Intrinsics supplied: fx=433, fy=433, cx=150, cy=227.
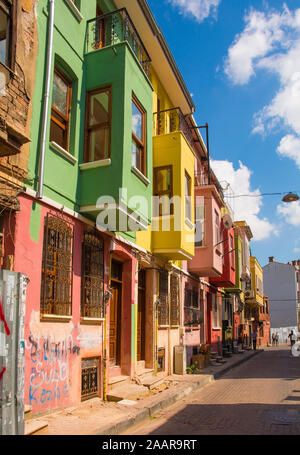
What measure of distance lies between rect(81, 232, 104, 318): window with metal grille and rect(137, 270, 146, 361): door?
11.8ft

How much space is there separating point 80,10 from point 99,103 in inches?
84.3

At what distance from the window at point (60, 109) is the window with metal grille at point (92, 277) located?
2146 millimetres

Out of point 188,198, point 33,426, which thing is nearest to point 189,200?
point 188,198

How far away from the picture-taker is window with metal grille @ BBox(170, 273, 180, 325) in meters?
15.9

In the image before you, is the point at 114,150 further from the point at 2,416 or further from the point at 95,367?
the point at 2,416

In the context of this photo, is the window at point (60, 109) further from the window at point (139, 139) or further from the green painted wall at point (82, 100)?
the window at point (139, 139)

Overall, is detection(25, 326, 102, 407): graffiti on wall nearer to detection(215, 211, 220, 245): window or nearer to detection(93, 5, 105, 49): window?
detection(93, 5, 105, 49): window

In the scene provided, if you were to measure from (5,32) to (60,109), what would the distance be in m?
2.36

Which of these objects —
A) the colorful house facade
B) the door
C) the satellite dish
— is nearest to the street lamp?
the satellite dish

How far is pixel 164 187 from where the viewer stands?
46.8 feet

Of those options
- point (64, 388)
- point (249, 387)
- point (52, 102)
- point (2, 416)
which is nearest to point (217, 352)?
point (249, 387)

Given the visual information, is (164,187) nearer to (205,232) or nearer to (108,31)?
(205,232)

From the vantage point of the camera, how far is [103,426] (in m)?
6.98

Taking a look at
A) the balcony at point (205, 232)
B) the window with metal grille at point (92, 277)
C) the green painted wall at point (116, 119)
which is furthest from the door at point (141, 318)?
the balcony at point (205, 232)
